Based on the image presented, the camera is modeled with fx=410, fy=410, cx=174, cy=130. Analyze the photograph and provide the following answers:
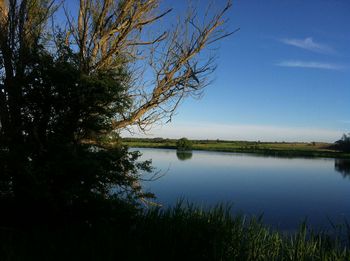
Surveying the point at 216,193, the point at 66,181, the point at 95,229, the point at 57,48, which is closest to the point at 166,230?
the point at 95,229

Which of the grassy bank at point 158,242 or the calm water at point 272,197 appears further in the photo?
the calm water at point 272,197

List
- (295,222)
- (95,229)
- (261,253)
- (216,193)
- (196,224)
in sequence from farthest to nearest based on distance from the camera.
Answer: (216,193) < (295,222) < (196,224) < (261,253) < (95,229)

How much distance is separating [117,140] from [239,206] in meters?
15.7

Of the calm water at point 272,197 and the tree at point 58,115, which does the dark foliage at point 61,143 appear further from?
the calm water at point 272,197

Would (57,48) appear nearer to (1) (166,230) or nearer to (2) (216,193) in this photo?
(1) (166,230)

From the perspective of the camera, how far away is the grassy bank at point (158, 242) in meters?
6.29

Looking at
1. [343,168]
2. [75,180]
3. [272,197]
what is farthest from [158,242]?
[343,168]

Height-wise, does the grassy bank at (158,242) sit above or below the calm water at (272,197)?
above

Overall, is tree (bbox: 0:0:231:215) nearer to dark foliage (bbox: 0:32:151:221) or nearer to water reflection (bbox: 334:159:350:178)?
dark foliage (bbox: 0:32:151:221)

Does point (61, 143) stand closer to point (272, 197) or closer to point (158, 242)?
point (158, 242)

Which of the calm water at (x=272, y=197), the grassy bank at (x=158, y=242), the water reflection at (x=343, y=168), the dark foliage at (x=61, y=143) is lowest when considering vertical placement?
the calm water at (x=272, y=197)

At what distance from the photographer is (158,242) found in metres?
7.28

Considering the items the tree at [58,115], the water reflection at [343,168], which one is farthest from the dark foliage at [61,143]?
the water reflection at [343,168]

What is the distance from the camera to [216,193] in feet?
91.1
